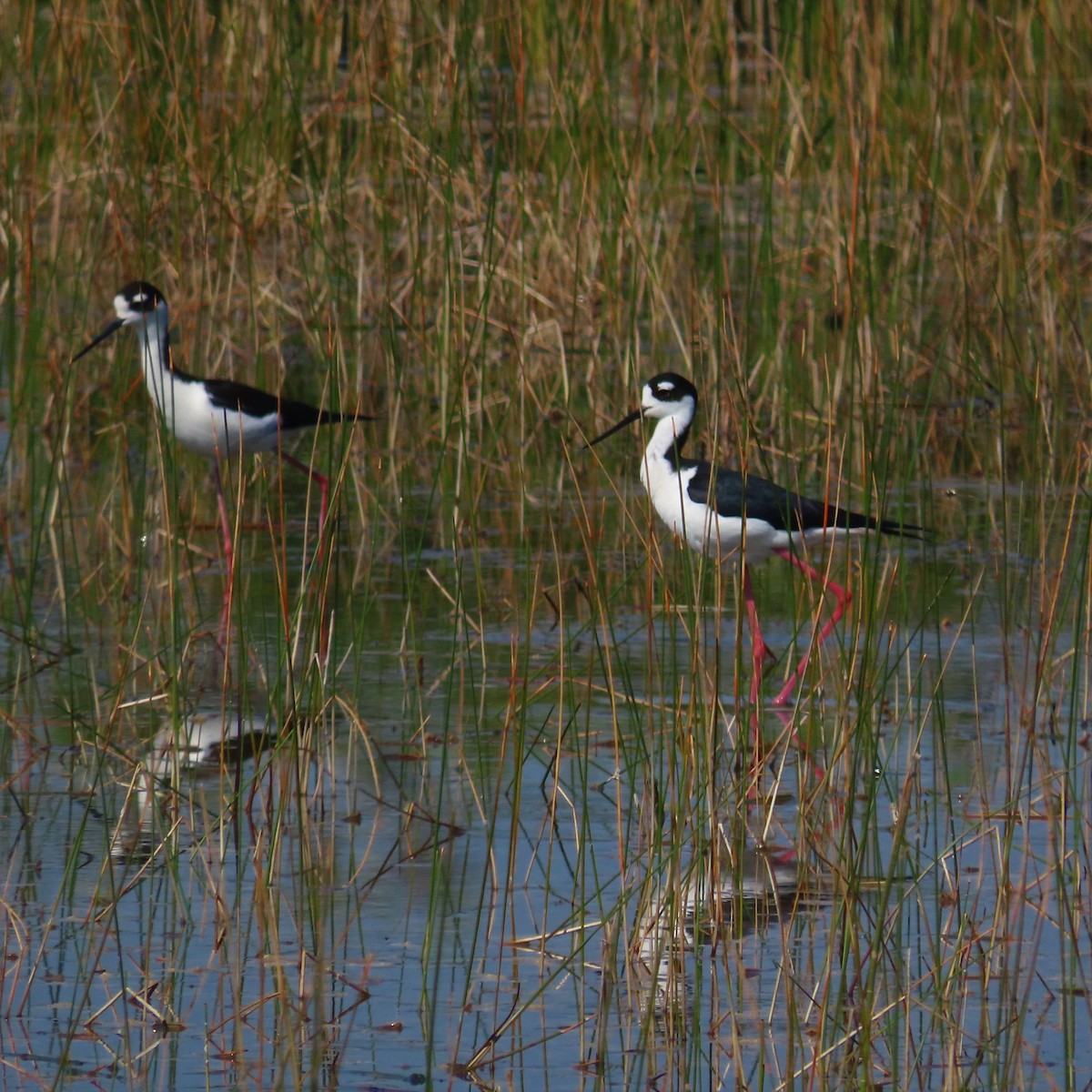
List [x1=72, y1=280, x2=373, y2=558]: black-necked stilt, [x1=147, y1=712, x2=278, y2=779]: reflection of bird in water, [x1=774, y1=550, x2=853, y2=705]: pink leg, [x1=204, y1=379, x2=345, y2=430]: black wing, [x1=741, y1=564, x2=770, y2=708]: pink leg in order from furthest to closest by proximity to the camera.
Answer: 1. [x1=204, y1=379, x2=345, y2=430]: black wing
2. [x1=72, y1=280, x2=373, y2=558]: black-necked stilt
3. [x1=741, y1=564, x2=770, y2=708]: pink leg
4. [x1=147, y1=712, x2=278, y2=779]: reflection of bird in water
5. [x1=774, y1=550, x2=853, y2=705]: pink leg

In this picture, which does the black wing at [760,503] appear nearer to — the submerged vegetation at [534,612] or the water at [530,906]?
the submerged vegetation at [534,612]

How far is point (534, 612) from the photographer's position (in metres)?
4.94

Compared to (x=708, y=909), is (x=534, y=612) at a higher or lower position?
higher

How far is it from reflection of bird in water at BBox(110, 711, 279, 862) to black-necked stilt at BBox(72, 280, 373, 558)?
5.65 ft

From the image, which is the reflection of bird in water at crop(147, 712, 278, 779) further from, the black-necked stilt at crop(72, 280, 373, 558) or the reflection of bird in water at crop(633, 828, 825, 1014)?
the black-necked stilt at crop(72, 280, 373, 558)

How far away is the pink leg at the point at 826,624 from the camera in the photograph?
386 cm

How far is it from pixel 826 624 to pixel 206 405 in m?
2.15

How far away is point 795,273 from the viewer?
8.65 metres

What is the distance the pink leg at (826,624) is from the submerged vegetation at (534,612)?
0.07 meters

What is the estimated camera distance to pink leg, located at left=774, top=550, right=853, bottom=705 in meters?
3.86

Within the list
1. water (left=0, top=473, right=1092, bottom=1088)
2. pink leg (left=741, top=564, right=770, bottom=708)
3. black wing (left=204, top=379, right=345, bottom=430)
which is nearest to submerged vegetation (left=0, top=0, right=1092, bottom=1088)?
water (left=0, top=473, right=1092, bottom=1088)

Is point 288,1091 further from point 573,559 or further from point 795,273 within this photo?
point 795,273

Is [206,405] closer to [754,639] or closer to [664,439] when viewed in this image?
[664,439]

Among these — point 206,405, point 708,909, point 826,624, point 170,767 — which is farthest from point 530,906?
point 206,405
